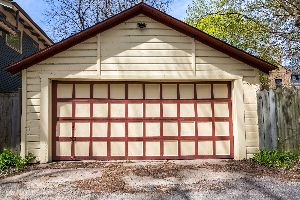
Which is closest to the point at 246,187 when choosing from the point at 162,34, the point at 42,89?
the point at 162,34

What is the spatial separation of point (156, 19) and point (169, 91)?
7.62 feet

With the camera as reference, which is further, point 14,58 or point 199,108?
point 14,58

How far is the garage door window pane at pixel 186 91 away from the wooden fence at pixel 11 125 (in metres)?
5.09

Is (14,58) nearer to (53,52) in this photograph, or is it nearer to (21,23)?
(21,23)

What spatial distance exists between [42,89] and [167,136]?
4.16m

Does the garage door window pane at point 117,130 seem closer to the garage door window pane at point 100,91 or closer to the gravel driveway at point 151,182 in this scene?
the garage door window pane at point 100,91

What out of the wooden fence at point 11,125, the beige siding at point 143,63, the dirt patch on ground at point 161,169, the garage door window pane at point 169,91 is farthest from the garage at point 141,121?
the wooden fence at point 11,125

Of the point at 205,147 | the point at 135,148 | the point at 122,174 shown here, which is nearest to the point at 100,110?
the point at 135,148

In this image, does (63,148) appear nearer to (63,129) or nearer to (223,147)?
(63,129)

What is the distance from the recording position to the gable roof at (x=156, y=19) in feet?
36.1

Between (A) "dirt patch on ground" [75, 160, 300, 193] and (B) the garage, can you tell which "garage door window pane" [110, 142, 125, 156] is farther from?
(A) "dirt patch on ground" [75, 160, 300, 193]

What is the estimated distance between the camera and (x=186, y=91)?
459 inches

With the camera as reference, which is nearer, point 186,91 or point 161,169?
point 161,169

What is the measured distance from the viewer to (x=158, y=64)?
37.2 ft
